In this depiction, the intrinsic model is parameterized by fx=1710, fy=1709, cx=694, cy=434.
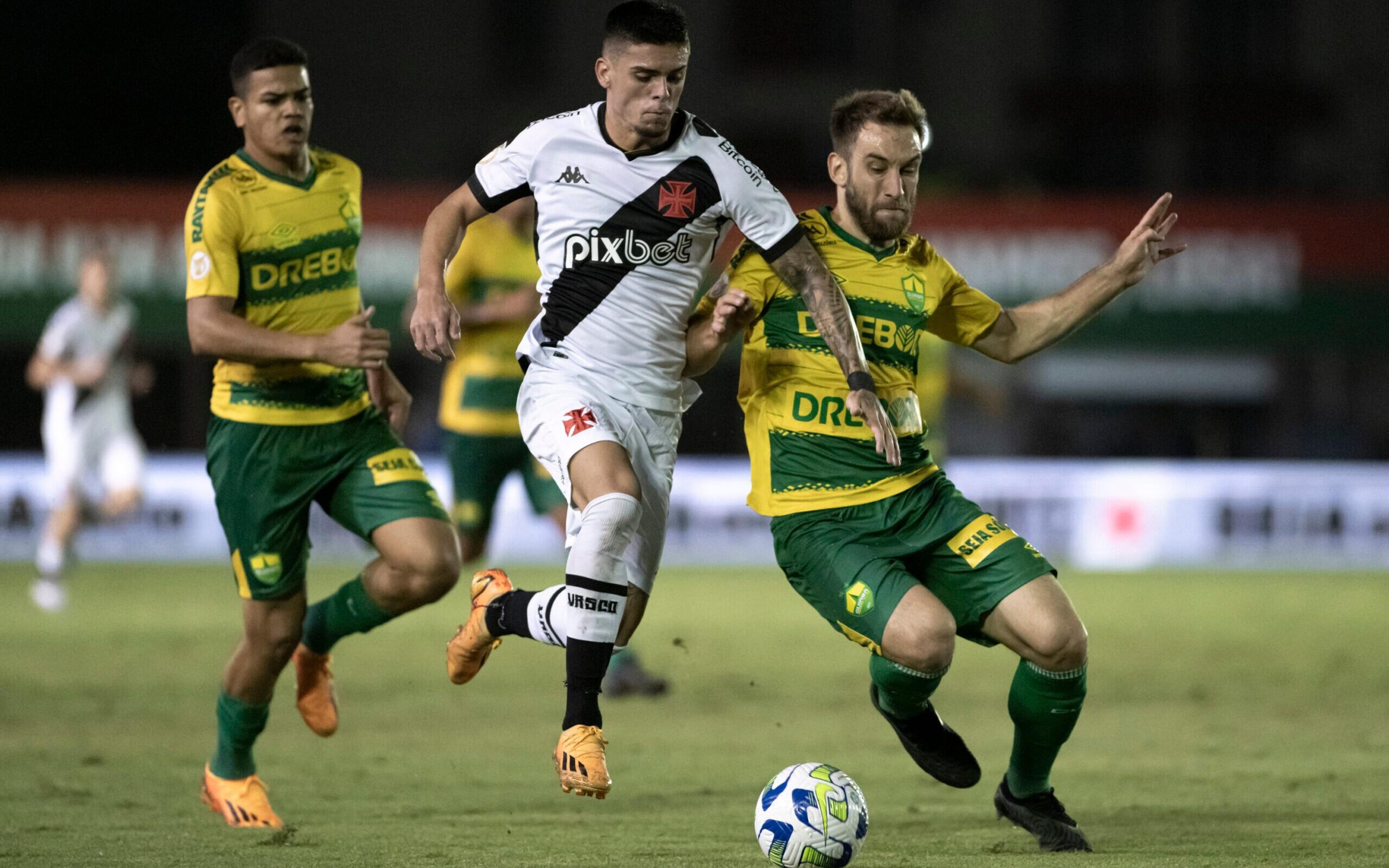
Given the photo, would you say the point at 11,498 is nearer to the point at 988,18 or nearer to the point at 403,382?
the point at 403,382

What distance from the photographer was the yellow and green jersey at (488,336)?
30.7 ft

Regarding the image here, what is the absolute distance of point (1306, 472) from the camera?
17.5 metres

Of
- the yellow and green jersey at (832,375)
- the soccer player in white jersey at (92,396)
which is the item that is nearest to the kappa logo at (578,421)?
the yellow and green jersey at (832,375)

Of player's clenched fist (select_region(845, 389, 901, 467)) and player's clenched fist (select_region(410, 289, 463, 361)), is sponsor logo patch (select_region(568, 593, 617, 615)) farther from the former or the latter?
player's clenched fist (select_region(845, 389, 901, 467))

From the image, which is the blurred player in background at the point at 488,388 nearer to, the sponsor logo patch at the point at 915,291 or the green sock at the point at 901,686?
the green sock at the point at 901,686

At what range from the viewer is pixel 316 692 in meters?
6.43

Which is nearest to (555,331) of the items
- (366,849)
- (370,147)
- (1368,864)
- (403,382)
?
(366,849)

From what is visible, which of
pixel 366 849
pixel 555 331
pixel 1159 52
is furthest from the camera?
pixel 1159 52

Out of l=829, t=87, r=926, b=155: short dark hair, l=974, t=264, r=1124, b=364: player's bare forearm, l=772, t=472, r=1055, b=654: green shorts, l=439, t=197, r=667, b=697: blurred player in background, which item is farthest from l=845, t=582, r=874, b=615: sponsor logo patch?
l=439, t=197, r=667, b=697: blurred player in background

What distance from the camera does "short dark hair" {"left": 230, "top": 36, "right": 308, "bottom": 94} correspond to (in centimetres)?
595

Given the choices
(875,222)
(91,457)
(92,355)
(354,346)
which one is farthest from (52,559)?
(875,222)

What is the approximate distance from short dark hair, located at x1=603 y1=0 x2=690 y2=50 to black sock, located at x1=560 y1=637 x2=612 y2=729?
1.84 meters

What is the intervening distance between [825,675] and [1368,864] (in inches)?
207

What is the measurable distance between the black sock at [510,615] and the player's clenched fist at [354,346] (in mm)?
866
